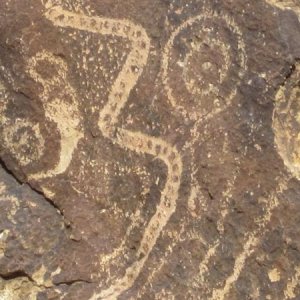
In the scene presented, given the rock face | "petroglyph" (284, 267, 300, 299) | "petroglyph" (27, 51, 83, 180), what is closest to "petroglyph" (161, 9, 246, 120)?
the rock face

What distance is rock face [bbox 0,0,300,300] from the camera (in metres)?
1.53

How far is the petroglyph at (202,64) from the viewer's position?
5.08ft

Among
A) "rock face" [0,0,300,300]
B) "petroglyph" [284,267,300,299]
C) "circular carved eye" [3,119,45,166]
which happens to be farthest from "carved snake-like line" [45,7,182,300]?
"petroglyph" [284,267,300,299]

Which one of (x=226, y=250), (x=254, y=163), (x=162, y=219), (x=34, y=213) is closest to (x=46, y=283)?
(x=34, y=213)

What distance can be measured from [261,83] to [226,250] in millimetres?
322

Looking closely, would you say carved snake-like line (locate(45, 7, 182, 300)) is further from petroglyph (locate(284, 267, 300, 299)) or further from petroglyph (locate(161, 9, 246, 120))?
petroglyph (locate(284, 267, 300, 299))

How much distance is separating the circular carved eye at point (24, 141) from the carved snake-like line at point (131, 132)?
0.45 ft

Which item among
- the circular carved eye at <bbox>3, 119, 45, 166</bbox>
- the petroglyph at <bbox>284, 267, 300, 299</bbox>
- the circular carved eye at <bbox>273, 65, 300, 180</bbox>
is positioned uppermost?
the circular carved eye at <bbox>273, 65, 300, 180</bbox>

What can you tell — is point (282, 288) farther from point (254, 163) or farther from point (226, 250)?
point (254, 163)

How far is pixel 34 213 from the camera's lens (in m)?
1.67

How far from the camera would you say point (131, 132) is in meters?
1.63

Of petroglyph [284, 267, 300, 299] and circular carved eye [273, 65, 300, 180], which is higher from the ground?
circular carved eye [273, 65, 300, 180]

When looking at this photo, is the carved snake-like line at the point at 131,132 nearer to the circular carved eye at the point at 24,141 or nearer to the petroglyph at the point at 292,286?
the circular carved eye at the point at 24,141

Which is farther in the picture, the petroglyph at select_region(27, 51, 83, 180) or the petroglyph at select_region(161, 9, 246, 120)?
the petroglyph at select_region(27, 51, 83, 180)
